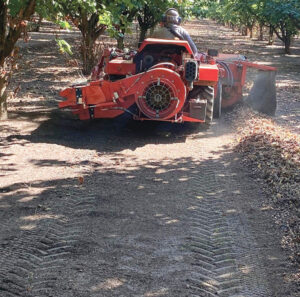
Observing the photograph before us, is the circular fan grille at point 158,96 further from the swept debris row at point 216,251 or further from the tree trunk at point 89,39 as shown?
the tree trunk at point 89,39

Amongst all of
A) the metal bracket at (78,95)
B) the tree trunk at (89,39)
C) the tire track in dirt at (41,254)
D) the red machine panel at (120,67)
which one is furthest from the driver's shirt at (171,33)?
the tree trunk at (89,39)

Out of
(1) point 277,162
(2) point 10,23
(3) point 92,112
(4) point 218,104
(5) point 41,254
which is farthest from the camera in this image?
(4) point 218,104

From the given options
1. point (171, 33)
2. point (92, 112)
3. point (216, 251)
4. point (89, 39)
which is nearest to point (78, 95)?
point (92, 112)

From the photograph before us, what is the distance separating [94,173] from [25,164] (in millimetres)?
1027

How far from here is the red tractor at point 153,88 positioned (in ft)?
25.3

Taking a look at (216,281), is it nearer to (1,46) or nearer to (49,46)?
(1,46)

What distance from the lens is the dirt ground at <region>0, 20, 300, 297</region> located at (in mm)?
3741

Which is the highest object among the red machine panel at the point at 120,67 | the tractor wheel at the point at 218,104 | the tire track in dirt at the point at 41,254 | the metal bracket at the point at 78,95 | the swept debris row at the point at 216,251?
the red machine panel at the point at 120,67

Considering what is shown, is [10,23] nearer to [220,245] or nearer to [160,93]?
[160,93]

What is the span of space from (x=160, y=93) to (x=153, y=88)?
0.14 m

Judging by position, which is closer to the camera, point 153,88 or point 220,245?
point 220,245

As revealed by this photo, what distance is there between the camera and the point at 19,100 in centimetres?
1085

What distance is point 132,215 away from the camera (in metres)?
5.03

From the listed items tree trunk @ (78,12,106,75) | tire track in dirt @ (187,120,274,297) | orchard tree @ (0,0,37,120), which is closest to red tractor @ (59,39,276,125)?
orchard tree @ (0,0,37,120)
